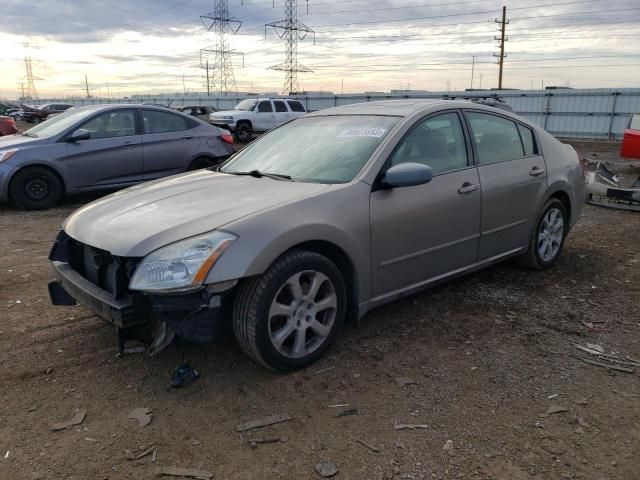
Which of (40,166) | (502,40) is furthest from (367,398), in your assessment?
(502,40)

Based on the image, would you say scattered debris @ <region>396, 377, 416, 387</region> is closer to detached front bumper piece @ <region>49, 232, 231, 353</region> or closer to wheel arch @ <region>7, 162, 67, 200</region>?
detached front bumper piece @ <region>49, 232, 231, 353</region>

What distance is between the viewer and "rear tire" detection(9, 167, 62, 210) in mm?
8023

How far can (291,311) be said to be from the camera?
320cm

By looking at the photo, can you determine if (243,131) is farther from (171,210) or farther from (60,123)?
(171,210)

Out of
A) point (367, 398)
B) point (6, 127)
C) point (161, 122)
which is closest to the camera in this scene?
point (367, 398)

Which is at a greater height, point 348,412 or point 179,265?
point 179,265

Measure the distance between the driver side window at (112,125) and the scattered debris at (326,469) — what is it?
7274 millimetres

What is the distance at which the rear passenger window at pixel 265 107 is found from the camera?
75.8ft

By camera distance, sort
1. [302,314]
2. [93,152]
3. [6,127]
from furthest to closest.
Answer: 1. [6,127]
2. [93,152]
3. [302,314]

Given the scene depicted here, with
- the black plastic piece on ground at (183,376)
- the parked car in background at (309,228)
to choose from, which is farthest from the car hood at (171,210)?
the black plastic piece on ground at (183,376)

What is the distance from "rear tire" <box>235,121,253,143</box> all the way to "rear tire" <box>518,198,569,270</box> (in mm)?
18538

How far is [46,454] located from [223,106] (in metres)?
45.4

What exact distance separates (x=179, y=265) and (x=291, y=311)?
0.73m

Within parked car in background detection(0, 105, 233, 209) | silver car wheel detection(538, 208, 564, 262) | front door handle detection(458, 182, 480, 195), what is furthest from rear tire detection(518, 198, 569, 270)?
parked car in background detection(0, 105, 233, 209)
